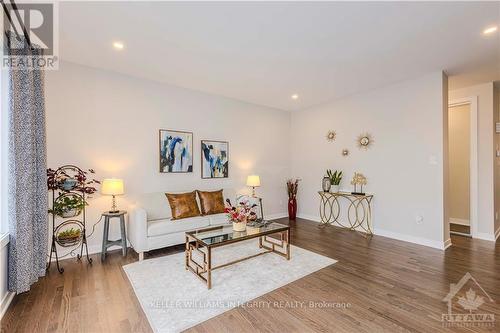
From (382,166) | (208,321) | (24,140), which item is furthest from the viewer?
(382,166)

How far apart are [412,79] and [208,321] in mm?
4770

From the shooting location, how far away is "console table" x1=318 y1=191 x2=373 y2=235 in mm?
4742

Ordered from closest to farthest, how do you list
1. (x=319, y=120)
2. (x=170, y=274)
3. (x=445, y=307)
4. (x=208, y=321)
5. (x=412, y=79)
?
(x=208, y=321) → (x=445, y=307) → (x=170, y=274) → (x=412, y=79) → (x=319, y=120)

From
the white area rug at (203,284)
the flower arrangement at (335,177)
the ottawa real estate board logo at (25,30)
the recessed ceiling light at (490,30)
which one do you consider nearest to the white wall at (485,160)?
the recessed ceiling light at (490,30)

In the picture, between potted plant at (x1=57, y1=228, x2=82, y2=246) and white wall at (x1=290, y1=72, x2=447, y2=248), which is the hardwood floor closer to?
potted plant at (x1=57, y1=228, x2=82, y2=246)

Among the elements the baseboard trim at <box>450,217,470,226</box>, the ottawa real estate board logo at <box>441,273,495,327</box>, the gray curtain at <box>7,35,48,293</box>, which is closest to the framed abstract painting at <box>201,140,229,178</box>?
the gray curtain at <box>7,35,48,293</box>

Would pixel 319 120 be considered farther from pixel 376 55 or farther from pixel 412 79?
pixel 376 55

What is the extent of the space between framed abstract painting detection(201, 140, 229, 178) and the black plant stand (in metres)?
2.08

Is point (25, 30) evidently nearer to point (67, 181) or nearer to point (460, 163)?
point (67, 181)

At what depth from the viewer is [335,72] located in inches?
152

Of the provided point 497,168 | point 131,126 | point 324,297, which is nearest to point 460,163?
point 497,168

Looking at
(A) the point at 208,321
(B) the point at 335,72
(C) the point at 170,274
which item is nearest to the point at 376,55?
(B) the point at 335,72

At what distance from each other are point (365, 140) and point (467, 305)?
126 inches

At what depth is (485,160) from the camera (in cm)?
431
